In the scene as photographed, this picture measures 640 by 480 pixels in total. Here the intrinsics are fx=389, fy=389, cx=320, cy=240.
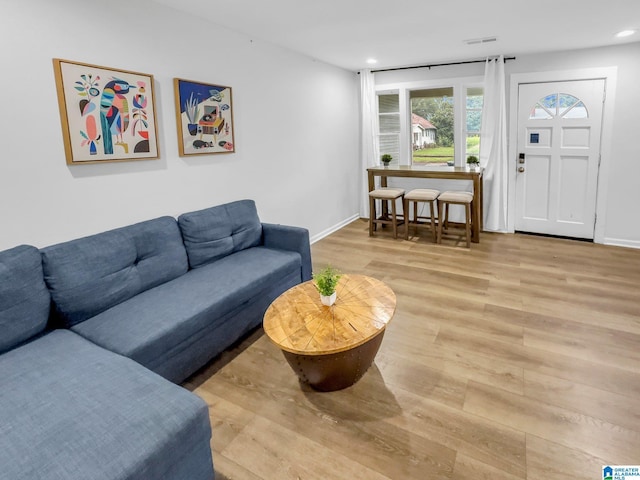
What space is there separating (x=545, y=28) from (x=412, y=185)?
2.60m

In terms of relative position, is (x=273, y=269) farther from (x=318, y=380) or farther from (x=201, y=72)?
(x=201, y=72)

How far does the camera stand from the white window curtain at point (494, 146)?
4840 millimetres

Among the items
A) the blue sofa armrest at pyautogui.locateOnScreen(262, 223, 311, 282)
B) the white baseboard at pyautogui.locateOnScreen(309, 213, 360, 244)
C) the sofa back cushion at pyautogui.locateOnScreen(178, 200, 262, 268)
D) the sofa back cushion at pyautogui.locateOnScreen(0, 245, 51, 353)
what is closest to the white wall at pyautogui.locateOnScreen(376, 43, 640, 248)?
the white baseboard at pyautogui.locateOnScreen(309, 213, 360, 244)

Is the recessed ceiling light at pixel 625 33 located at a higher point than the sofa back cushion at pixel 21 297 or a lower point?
higher

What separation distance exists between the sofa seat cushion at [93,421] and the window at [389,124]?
4.98m

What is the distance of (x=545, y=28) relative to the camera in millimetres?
3516

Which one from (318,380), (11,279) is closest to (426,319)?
(318,380)

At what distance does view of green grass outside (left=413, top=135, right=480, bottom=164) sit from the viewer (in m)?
5.29

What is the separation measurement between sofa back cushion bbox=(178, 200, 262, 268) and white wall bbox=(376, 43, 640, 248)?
3.81 meters

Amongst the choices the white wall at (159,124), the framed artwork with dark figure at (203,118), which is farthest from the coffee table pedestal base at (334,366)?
the framed artwork with dark figure at (203,118)

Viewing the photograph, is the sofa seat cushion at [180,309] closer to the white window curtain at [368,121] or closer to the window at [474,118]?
the white window curtain at [368,121]
